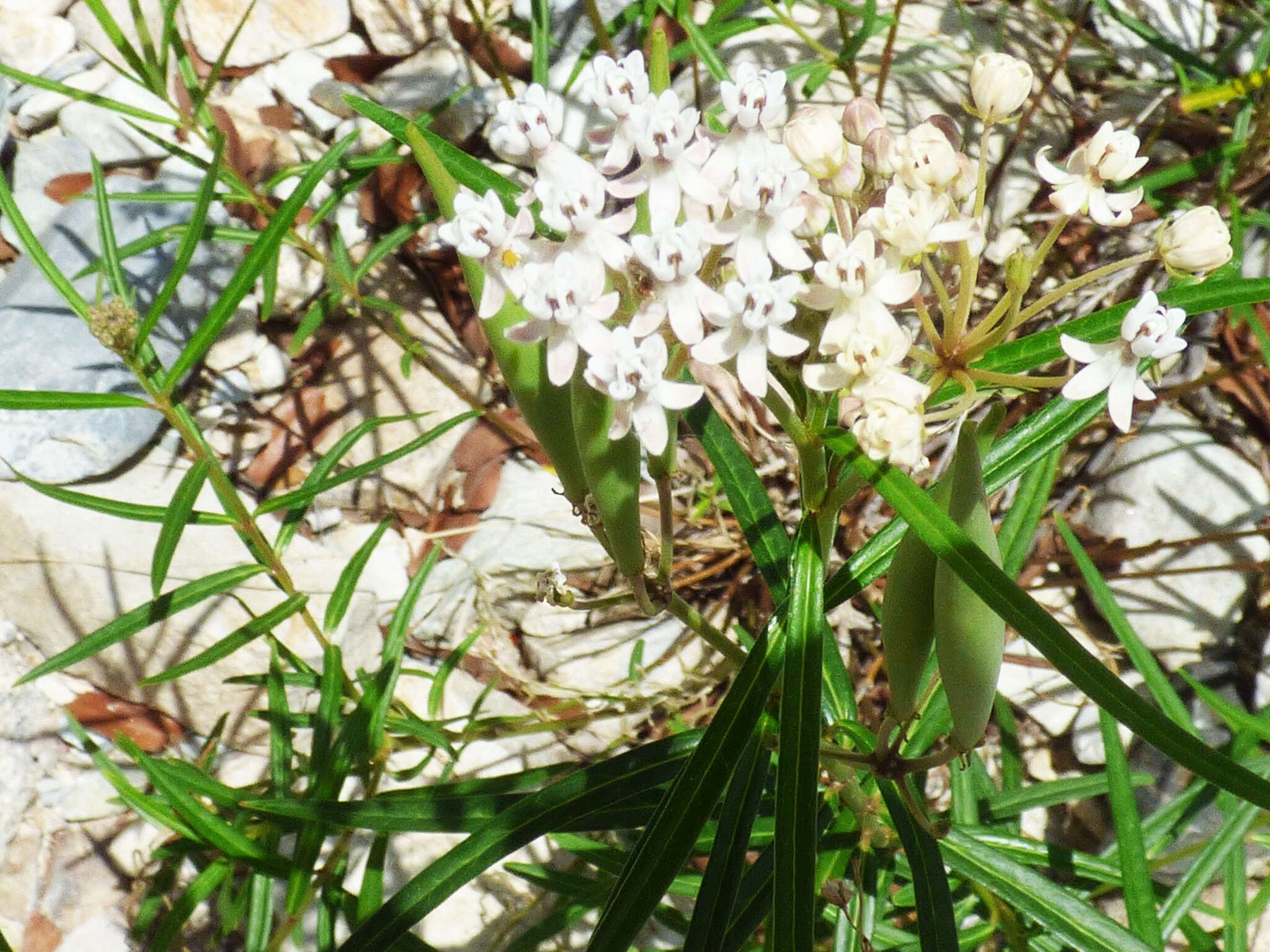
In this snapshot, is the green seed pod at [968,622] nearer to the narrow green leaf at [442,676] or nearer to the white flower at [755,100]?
the white flower at [755,100]

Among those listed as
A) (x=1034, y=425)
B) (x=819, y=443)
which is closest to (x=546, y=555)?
(x=1034, y=425)

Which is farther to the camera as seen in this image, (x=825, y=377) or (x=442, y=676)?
(x=442, y=676)

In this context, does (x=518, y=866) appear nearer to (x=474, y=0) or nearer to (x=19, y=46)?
(x=474, y=0)

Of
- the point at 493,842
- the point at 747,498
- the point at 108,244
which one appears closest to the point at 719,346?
the point at 747,498

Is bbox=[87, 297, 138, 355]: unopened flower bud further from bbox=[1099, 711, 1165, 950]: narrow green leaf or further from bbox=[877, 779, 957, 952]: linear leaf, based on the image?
bbox=[1099, 711, 1165, 950]: narrow green leaf

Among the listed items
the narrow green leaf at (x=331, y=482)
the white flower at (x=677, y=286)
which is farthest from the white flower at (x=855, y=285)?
the narrow green leaf at (x=331, y=482)

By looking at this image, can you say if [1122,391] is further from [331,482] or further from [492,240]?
[331,482]
